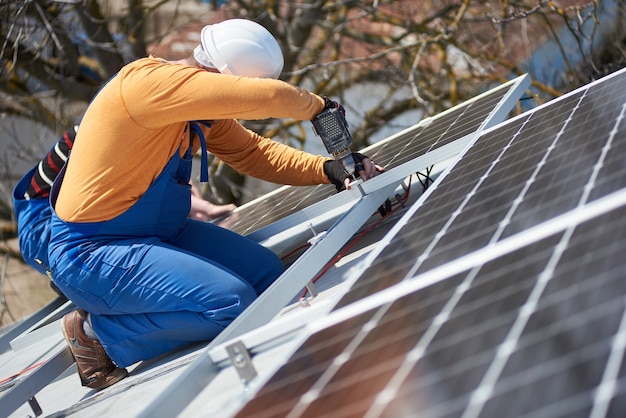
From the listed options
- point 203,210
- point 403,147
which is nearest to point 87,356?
point 203,210

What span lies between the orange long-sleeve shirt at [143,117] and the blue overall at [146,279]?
10 centimetres

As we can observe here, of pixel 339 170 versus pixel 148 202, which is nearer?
pixel 148 202

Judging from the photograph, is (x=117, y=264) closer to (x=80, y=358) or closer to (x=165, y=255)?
(x=165, y=255)

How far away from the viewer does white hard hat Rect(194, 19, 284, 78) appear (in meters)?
4.91

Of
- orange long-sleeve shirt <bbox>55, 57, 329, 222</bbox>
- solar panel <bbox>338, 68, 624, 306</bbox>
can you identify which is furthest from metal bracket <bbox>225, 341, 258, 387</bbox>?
orange long-sleeve shirt <bbox>55, 57, 329, 222</bbox>

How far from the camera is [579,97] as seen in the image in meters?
4.72

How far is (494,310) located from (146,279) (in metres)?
2.69

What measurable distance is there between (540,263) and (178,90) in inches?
101

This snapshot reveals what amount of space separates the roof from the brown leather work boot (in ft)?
0.36

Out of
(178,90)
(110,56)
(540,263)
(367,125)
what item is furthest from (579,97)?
(110,56)

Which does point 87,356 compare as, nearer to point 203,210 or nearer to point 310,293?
point 310,293

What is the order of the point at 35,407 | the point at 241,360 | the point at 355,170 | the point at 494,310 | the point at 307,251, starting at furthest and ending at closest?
the point at 355,170 < the point at 35,407 < the point at 307,251 < the point at 241,360 < the point at 494,310

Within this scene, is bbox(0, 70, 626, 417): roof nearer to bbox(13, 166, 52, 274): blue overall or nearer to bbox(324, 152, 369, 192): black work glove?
bbox(324, 152, 369, 192): black work glove

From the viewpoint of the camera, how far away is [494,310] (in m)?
2.34
